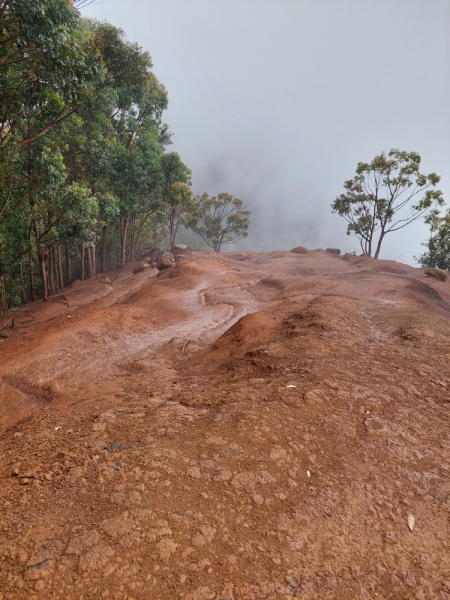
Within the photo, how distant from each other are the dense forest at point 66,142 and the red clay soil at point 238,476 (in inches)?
289

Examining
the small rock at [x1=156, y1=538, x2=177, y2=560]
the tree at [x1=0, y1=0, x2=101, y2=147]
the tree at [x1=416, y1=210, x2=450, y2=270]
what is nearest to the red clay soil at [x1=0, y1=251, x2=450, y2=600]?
the small rock at [x1=156, y1=538, x2=177, y2=560]

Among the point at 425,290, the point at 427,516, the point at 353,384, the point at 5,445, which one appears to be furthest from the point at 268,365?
the point at 425,290

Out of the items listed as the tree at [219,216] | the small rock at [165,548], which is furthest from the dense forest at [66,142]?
the tree at [219,216]

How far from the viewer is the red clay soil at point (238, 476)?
6.81 ft

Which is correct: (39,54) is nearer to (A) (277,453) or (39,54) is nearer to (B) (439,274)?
(A) (277,453)

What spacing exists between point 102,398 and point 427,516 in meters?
4.44

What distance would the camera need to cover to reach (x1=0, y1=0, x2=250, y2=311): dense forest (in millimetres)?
7340

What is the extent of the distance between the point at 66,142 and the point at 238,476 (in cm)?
1734

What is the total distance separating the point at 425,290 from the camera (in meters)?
15.1

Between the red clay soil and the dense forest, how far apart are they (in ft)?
24.1

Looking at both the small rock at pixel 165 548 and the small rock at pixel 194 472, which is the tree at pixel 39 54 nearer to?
the small rock at pixel 194 472

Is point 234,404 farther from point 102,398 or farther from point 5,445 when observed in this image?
point 5,445

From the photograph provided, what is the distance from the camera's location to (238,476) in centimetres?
282

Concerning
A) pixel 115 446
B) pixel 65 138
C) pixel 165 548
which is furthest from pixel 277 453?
pixel 65 138
